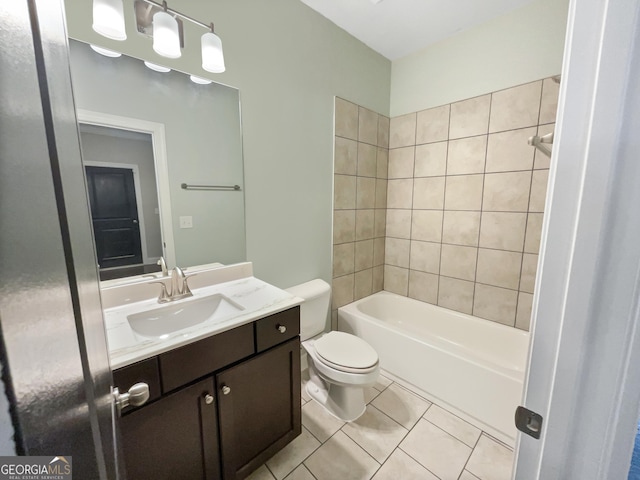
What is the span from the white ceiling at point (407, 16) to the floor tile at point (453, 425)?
8.43ft

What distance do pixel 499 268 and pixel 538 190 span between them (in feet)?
1.92

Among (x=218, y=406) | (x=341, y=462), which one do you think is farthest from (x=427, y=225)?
(x=218, y=406)

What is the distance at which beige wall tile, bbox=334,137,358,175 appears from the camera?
6.59 ft

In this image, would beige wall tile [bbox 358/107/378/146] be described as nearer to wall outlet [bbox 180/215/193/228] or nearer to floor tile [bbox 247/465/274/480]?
wall outlet [bbox 180/215/193/228]

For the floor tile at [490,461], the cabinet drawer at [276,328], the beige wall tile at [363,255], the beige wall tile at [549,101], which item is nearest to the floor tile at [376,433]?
the floor tile at [490,461]

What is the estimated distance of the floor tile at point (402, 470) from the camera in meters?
1.24

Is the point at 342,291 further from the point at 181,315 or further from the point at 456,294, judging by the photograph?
the point at 181,315

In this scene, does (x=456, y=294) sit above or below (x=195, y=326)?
below

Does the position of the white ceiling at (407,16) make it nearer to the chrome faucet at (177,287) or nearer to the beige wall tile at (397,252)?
the beige wall tile at (397,252)

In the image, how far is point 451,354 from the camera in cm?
163

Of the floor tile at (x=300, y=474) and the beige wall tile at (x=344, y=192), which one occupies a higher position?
the beige wall tile at (x=344, y=192)

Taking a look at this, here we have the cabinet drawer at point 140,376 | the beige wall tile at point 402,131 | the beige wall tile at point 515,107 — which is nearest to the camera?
the cabinet drawer at point 140,376

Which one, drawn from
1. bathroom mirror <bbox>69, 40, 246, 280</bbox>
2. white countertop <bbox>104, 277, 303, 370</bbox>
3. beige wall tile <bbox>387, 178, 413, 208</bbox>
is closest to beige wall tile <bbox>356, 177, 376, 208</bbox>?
beige wall tile <bbox>387, 178, 413, 208</bbox>

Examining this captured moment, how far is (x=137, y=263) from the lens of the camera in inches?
49.2
